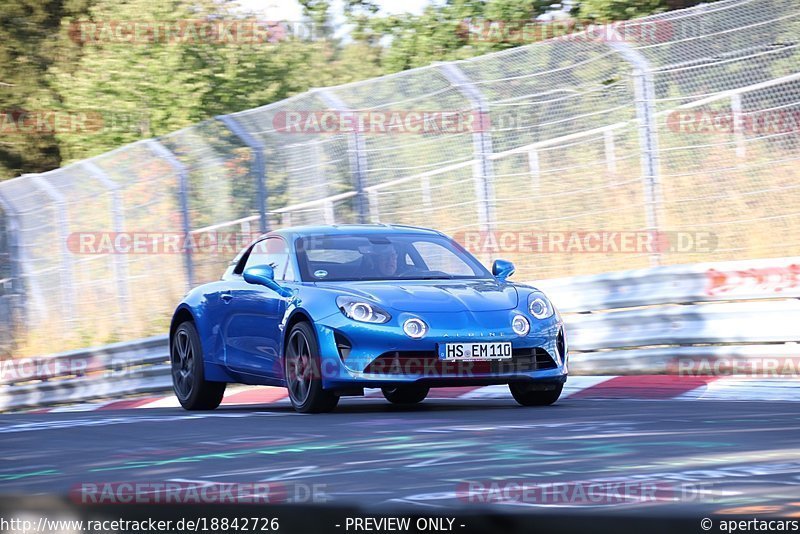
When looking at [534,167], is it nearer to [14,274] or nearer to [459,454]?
[459,454]

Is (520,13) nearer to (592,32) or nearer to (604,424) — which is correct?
(592,32)

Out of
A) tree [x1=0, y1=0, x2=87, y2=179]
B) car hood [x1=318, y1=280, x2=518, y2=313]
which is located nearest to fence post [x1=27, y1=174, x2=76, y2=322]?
car hood [x1=318, y1=280, x2=518, y2=313]

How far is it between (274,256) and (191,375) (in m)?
1.26

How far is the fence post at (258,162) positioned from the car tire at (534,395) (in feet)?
18.0

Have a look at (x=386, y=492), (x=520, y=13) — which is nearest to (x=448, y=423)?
(x=386, y=492)

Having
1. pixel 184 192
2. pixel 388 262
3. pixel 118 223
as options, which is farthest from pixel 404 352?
pixel 118 223

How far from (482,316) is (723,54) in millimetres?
4006

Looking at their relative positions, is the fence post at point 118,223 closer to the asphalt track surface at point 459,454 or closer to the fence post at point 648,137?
the fence post at point 648,137

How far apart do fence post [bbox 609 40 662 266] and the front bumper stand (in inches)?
123

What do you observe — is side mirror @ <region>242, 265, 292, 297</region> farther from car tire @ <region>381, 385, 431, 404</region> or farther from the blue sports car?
car tire @ <region>381, 385, 431, 404</region>

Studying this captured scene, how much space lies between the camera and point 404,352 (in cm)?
921

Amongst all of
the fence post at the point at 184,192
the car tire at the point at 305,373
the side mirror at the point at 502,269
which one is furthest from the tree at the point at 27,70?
the car tire at the point at 305,373

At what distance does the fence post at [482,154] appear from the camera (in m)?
13.4

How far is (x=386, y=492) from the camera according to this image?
5.41m
